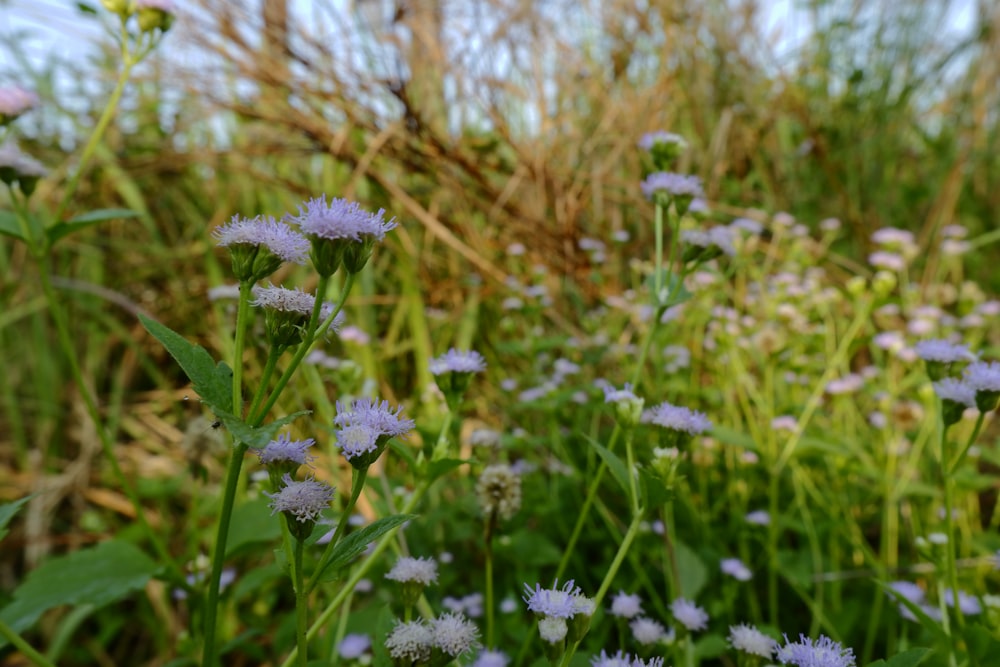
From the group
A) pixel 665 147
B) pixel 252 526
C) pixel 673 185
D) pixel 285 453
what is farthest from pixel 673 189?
pixel 252 526

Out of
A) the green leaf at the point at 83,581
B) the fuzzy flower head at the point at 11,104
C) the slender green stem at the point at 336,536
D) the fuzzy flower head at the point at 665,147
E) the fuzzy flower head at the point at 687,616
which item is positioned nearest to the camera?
the slender green stem at the point at 336,536

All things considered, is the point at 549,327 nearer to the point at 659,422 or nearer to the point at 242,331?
the point at 659,422

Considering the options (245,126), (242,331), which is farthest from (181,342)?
(245,126)

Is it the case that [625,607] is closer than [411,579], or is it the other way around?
[411,579]

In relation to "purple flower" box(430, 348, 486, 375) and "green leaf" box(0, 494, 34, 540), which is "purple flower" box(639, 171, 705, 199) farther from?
"green leaf" box(0, 494, 34, 540)

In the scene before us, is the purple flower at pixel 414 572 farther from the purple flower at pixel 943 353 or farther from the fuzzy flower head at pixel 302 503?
the purple flower at pixel 943 353

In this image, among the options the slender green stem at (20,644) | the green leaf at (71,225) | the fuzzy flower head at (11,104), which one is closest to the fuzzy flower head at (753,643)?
the slender green stem at (20,644)

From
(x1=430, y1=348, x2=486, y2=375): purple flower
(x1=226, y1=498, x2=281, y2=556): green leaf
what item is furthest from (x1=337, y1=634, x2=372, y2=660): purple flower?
(x1=430, y1=348, x2=486, y2=375): purple flower

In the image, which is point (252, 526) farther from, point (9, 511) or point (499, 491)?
point (9, 511)
